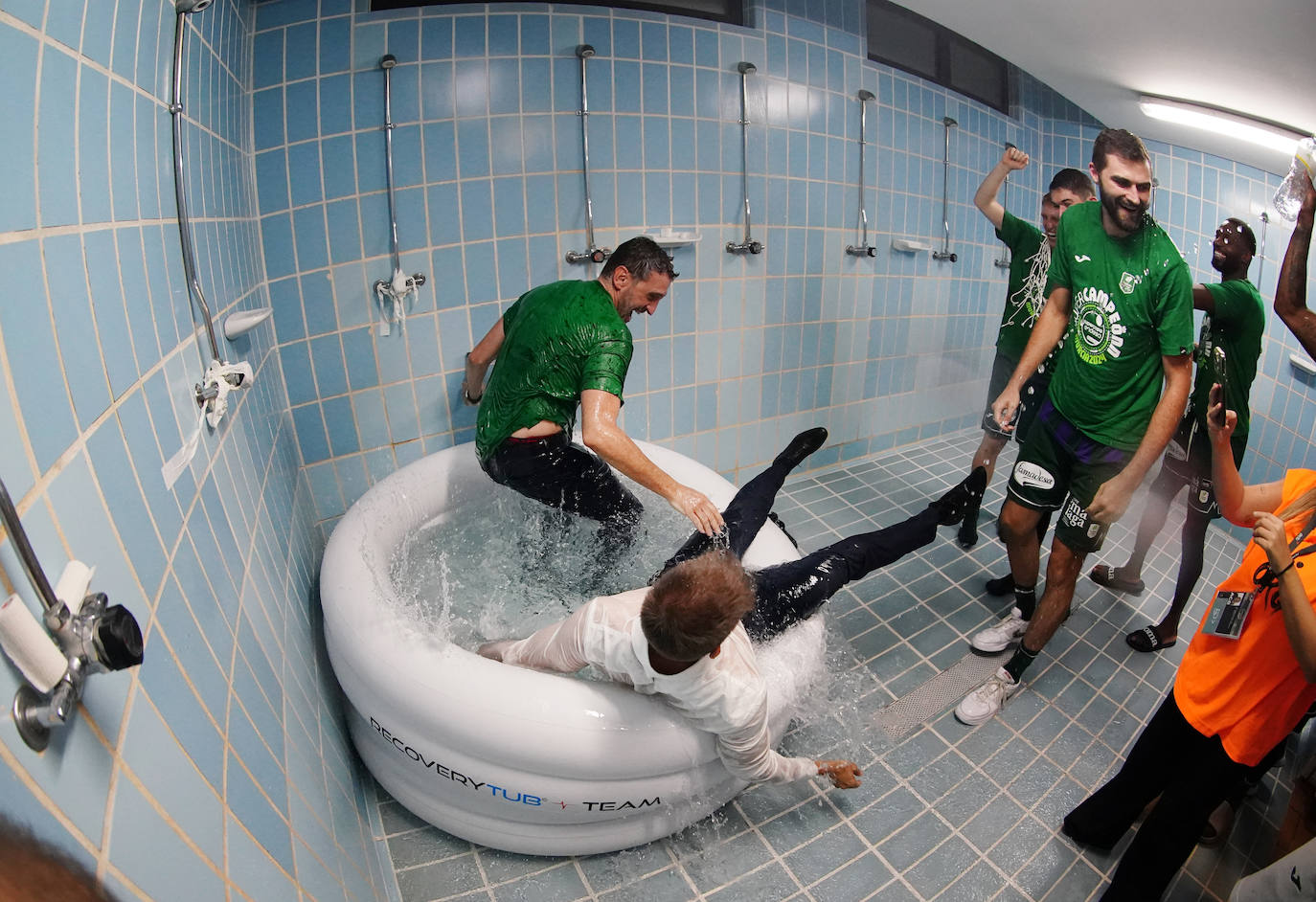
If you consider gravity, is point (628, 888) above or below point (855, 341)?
below

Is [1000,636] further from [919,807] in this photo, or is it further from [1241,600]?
[1241,600]

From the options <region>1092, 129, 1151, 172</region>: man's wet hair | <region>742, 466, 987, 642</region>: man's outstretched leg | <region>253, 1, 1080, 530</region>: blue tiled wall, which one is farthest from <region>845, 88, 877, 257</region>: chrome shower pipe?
<region>742, 466, 987, 642</region>: man's outstretched leg

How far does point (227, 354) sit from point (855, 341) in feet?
8.74

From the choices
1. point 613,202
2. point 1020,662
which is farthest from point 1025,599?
point 613,202

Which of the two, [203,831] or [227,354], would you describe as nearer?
[203,831]

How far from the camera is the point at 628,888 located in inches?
57.4

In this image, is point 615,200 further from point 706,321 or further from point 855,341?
point 855,341

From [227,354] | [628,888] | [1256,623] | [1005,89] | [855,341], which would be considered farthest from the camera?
[855,341]

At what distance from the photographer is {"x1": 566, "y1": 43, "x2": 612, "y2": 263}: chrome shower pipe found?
217cm

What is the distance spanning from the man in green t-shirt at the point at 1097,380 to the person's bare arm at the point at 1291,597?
2.24 feet

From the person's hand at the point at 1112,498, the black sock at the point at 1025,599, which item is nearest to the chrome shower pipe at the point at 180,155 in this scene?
the person's hand at the point at 1112,498

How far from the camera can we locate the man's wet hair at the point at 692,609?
1112mm

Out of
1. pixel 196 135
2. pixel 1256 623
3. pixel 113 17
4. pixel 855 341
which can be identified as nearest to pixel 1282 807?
pixel 1256 623

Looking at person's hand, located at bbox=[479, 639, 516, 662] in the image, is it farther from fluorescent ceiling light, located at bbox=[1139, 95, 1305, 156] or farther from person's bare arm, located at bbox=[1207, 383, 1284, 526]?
fluorescent ceiling light, located at bbox=[1139, 95, 1305, 156]
